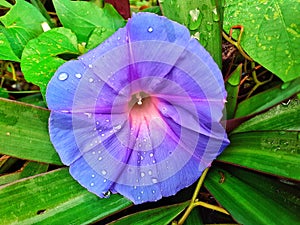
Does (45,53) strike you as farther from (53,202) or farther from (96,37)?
(53,202)

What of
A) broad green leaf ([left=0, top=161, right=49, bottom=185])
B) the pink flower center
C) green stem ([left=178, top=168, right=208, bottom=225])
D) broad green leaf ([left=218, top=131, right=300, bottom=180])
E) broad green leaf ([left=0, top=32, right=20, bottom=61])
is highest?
broad green leaf ([left=0, top=32, right=20, bottom=61])

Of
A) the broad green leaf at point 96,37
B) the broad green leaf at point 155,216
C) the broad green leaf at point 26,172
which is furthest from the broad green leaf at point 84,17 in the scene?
the broad green leaf at point 155,216

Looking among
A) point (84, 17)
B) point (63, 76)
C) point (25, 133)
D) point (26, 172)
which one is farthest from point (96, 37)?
point (26, 172)

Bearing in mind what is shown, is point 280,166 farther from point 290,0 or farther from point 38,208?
point 38,208

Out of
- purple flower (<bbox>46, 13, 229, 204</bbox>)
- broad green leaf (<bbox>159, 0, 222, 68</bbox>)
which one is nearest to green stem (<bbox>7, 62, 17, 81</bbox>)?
purple flower (<bbox>46, 13, 229, 204</bbox>)

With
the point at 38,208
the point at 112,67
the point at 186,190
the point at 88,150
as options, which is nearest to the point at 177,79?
the point at 112,67

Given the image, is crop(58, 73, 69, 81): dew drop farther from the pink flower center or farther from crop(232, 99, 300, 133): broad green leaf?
crop(232, 99, 300, 133): broad green leaf
